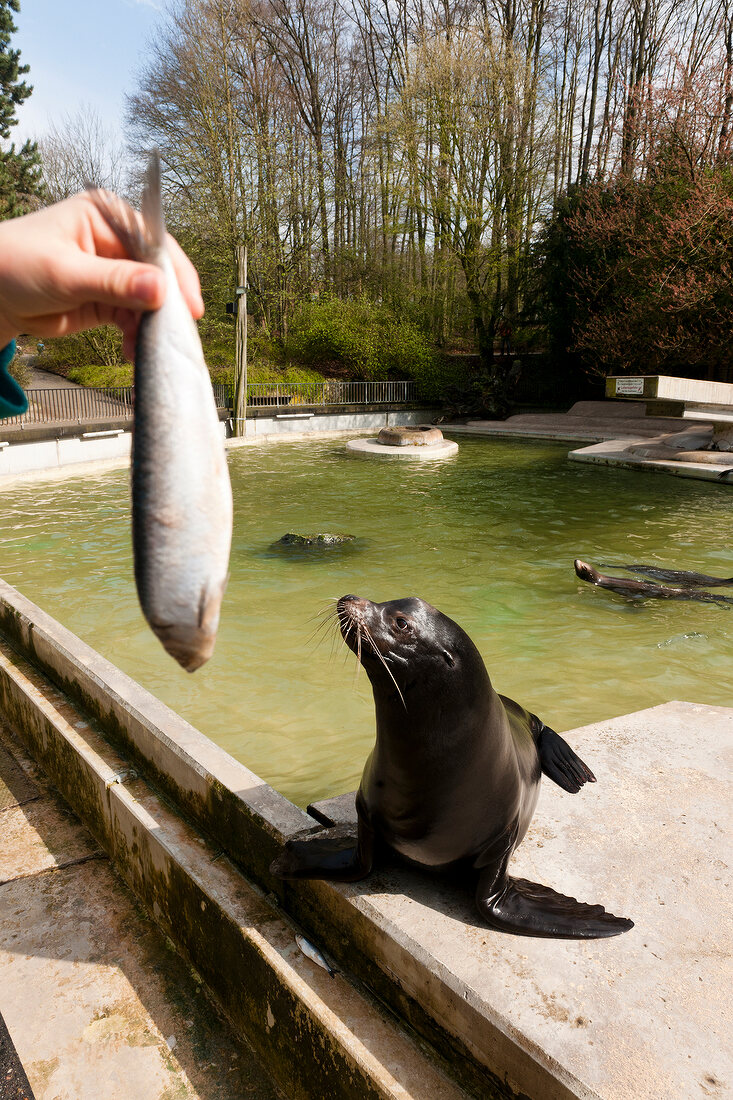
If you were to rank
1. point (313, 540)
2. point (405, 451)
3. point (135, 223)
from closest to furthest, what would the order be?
point (135, 223)
point (313, 540)
point (405, 451)

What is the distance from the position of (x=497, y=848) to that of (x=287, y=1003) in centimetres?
97

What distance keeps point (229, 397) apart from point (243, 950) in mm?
25940

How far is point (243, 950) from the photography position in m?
3.08

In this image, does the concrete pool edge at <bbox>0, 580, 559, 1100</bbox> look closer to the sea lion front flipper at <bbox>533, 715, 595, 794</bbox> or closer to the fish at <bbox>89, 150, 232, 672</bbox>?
the sea lion front flipper at <bbox>533, 715, 595, 794</bbox>

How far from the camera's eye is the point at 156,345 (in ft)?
3.49

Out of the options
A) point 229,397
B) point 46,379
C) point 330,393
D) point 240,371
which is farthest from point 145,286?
point 46,379

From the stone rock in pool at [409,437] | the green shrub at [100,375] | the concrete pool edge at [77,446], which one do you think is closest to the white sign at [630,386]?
the stone rock in pool at [409,437]

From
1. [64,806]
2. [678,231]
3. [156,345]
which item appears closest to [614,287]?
[678,231]

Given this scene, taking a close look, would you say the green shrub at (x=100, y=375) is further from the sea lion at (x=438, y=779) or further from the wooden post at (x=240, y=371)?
the sea lion at (x=438, y=779)

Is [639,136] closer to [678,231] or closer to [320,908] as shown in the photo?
[678,231]

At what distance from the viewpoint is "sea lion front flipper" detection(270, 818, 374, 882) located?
2.87 metres

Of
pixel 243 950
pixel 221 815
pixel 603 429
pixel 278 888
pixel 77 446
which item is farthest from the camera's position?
pixel 603 429

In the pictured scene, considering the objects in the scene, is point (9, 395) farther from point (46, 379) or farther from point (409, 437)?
point (46, 379)

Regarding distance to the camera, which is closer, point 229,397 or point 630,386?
point 630,386
